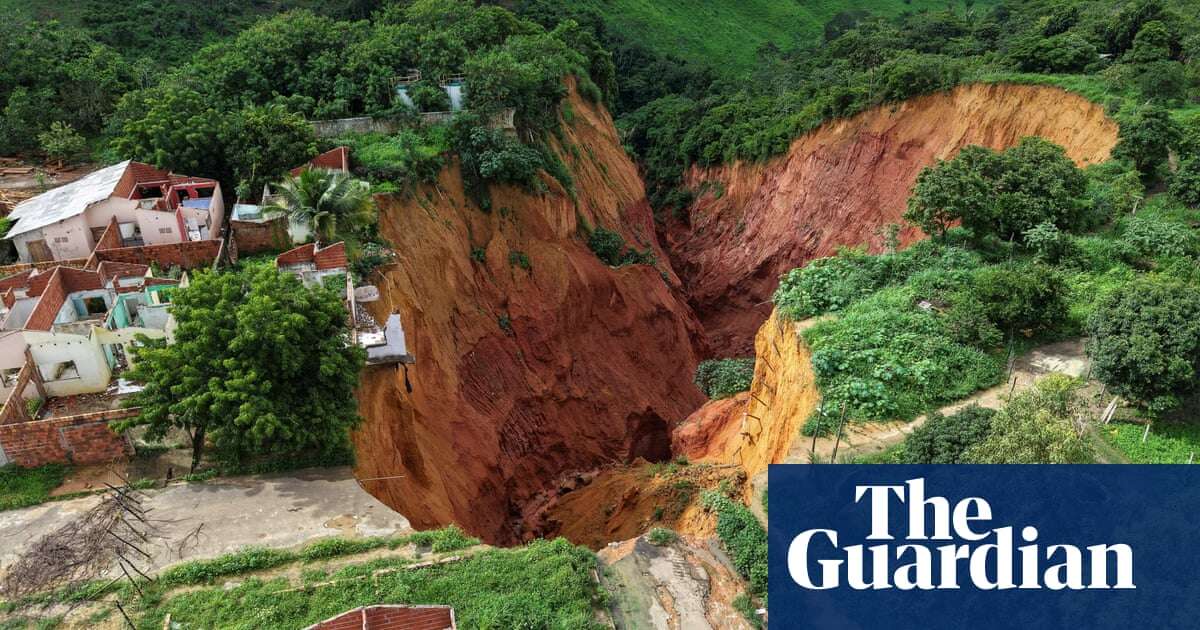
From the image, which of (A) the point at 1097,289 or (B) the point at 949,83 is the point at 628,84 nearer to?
(B) the point at 949,83

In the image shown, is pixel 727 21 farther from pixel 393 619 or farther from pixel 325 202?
pixel 393 619

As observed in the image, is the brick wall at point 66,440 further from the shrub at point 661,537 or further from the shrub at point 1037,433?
A: the shrub at point 1037,433

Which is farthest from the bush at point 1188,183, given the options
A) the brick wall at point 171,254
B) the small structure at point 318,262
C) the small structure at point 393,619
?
the brick wall at point 171,254

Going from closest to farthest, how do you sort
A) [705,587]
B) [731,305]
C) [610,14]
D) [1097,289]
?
[705,587], [1097,289], [731,305], [610,14]

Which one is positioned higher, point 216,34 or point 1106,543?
point 216,34

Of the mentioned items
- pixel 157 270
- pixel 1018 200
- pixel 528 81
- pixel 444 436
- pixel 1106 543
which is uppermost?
pixel 528 81

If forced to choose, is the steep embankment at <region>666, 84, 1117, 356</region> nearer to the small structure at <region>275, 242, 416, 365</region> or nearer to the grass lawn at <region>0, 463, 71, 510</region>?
the small structure at <region>275, 242, 416, 365</region>

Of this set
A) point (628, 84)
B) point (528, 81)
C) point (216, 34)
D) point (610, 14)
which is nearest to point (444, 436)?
point (528, 81)

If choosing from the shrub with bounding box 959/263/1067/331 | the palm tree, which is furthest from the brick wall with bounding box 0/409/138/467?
the shrub with bounding box 959/263/1067/331
